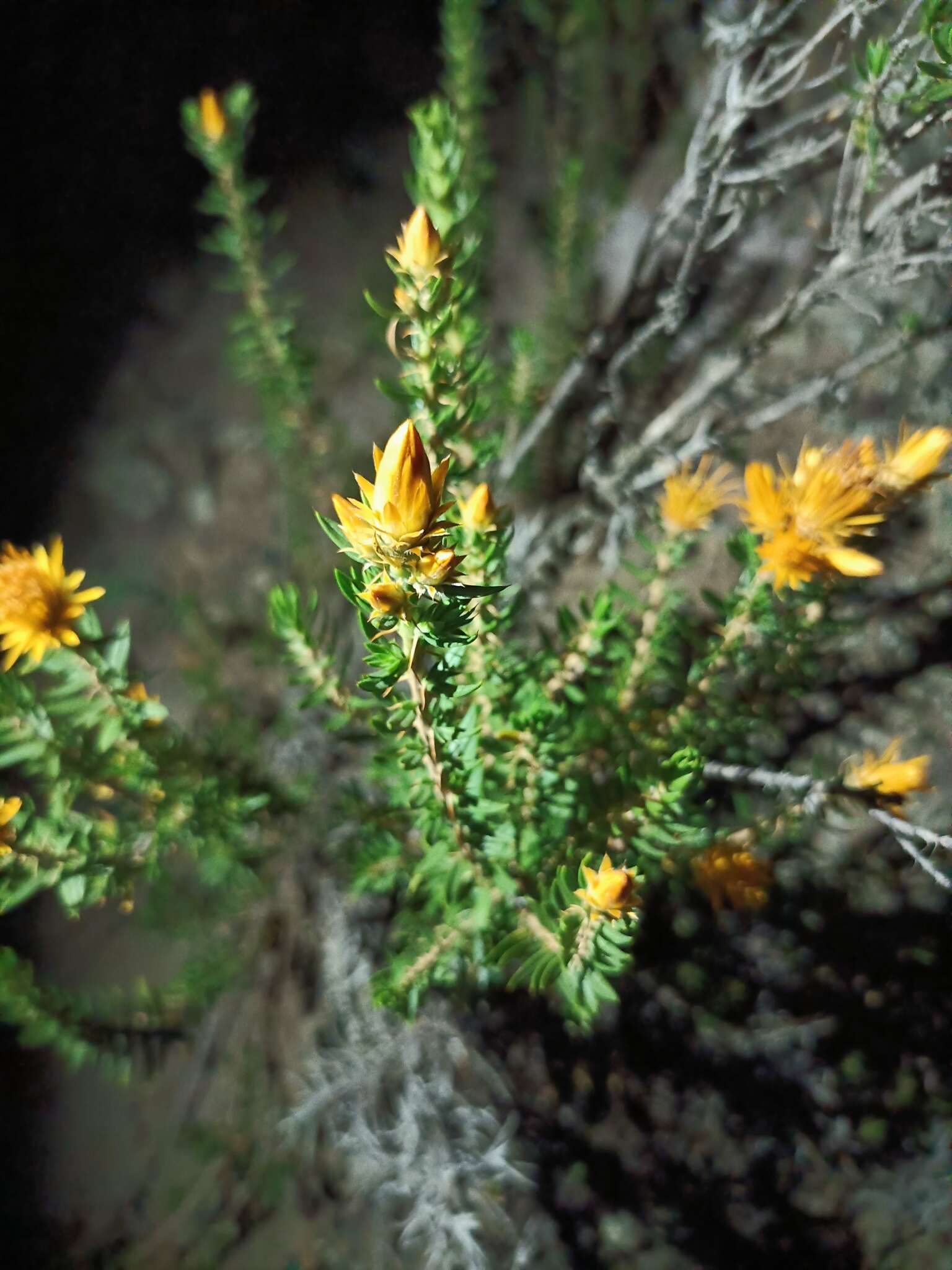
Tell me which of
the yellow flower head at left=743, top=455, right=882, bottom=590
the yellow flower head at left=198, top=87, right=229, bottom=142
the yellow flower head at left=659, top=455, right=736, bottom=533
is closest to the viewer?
the yellow flower head at left=743, top=455, right=882, bottom=590

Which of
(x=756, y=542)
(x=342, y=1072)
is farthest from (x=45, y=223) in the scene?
(x=342, y=1072)

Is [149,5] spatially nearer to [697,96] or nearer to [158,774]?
[697,96]

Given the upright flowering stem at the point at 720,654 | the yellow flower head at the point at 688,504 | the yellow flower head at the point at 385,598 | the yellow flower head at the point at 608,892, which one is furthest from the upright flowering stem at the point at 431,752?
the yellow flower head at the point at 688,504

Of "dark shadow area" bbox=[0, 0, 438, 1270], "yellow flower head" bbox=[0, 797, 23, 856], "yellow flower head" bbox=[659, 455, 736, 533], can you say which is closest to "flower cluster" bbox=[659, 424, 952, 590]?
"yellow flower head" bbox=[659, 455, 736, 533]

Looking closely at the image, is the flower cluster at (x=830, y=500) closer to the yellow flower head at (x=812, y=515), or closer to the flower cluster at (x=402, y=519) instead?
the yellow flower head at (x=812, y=515)

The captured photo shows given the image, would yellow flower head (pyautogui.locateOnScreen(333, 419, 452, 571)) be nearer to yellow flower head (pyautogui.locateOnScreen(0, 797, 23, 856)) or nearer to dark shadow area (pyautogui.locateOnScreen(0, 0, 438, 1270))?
yellow flower head (pyautogui.locateOnScreen(0, 797, 23, 856))

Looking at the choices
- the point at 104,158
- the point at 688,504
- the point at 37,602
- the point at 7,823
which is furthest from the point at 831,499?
the point at 104,158
